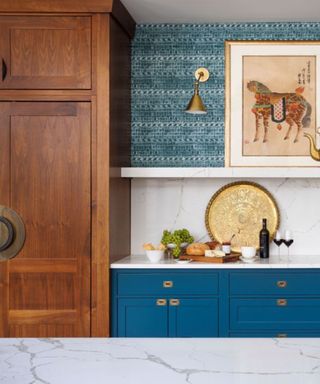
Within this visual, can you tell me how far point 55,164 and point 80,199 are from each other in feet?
0.88

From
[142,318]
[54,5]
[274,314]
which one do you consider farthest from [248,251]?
[54,5]

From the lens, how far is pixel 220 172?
14.2 ft

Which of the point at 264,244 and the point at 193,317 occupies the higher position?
the point at 264,244

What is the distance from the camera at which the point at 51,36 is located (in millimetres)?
3898

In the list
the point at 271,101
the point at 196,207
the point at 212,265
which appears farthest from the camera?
the point at 196,207

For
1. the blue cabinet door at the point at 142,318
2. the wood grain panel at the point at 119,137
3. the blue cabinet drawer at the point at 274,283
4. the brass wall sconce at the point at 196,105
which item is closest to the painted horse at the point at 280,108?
the brass wall sconce at the point at 196,105

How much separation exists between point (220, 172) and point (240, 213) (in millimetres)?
430

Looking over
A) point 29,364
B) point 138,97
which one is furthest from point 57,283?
point 29,364

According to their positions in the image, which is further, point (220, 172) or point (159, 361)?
point (220, 172)

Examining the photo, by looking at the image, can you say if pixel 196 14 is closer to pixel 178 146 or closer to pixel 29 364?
pixel 178 146

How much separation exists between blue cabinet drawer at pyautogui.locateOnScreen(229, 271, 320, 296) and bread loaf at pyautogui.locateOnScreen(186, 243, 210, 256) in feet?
1.01

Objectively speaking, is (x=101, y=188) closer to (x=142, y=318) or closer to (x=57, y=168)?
(x=57, y=168)

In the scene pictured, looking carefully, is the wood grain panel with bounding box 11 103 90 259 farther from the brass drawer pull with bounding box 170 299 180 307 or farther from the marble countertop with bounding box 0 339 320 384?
the marble countertop with bounding box 0 339 320 384

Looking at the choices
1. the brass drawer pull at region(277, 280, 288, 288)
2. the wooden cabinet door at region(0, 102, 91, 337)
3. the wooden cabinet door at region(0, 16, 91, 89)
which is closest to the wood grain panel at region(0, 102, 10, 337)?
the wooden cabinet door at region(0, 102, 91, 337)
